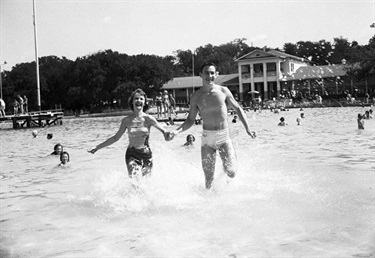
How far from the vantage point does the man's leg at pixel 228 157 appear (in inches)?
237

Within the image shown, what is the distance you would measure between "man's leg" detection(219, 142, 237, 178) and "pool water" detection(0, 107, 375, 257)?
0.43 metres

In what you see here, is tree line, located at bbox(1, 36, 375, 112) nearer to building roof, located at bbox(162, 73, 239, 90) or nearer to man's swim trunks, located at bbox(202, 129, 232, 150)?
building roof, located at bbox(162, 73, 239, 90)

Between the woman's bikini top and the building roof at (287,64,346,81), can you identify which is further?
the building roof at (287,64,346,81)

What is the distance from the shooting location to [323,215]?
17.3ft

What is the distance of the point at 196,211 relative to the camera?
18.5 feet

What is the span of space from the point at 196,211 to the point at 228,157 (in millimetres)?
906

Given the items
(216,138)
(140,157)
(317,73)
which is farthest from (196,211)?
(317,73)

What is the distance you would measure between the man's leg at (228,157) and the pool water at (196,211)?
43 centimetres

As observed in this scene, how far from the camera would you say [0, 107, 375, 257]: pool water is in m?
4.46

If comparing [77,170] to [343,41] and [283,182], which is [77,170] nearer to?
[283,182]

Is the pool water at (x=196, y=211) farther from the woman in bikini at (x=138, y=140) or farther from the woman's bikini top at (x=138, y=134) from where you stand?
the woman's bikini top at (x=138, y=134)

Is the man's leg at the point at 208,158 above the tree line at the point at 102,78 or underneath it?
underneath

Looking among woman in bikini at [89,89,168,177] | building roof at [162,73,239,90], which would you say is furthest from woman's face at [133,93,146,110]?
building roof at [162,73,239,90]

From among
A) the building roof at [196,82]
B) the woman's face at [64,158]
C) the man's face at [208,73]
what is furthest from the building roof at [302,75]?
the man's face at [208,73]
